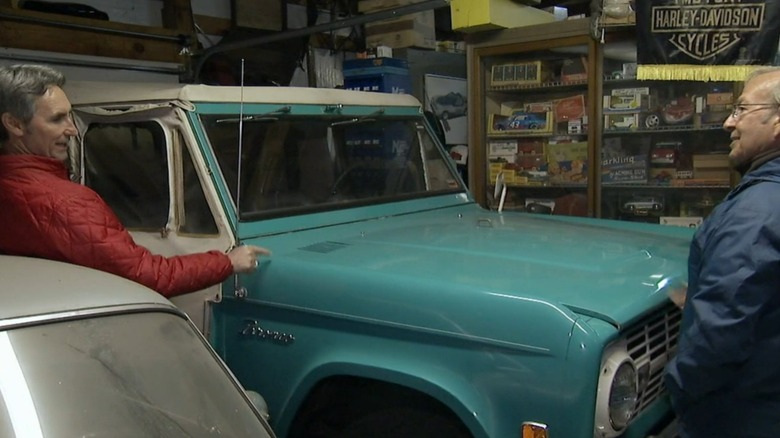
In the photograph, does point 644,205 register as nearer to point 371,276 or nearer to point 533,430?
point 371,276

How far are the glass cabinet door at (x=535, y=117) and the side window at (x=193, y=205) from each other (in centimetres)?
338

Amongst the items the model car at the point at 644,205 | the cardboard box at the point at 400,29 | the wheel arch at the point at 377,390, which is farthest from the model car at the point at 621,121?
the wheel arch at the point at 377,390

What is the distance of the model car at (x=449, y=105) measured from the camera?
6.69 meters

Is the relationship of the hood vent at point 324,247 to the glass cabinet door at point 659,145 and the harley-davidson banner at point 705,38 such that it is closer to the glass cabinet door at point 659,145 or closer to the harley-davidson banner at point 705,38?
the harley-davidson banner at point 705,38

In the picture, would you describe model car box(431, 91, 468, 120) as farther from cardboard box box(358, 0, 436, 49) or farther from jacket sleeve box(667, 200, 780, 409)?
jacket sleeve box(667, 200, 780, 409)

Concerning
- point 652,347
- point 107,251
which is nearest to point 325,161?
point 107,251

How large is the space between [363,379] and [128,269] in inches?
33.1

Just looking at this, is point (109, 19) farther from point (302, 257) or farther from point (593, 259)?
point (593, 259)

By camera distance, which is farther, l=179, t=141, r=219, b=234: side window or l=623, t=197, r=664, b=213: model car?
l=623, t=197, r=664, b=213: model car

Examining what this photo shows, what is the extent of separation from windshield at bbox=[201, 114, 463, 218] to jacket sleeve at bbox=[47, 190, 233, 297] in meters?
0.53

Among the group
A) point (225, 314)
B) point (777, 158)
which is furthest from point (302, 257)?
point (777, 158)

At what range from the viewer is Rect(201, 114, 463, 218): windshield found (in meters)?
3.01

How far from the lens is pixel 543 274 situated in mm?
2396

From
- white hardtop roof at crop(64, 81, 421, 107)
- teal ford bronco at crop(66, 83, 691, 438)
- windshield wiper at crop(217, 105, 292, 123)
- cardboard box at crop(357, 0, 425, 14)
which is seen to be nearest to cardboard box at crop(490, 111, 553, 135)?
cardboard box at crop(357, 0, 425, 14)
